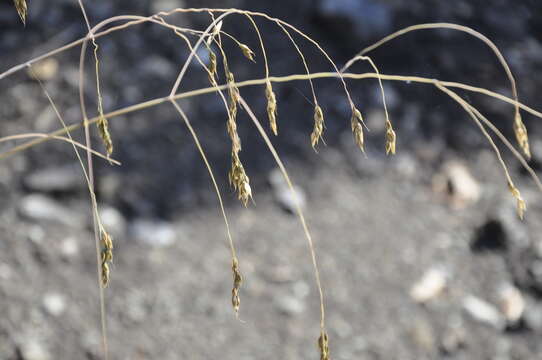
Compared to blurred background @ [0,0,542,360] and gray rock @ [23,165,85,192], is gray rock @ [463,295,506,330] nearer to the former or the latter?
blurred background @ [0,0,542,360]

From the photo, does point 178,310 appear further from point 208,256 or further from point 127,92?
point 127,92

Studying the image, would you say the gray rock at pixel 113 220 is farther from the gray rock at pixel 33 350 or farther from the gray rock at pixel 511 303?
the gray rock at pixel 511 303

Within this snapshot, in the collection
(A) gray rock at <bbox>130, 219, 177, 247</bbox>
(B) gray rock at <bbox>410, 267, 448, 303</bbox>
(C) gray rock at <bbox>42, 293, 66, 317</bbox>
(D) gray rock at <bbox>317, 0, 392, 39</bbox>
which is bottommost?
(C) gray rock at <bbox>42, 293, 66, 317</bbox>

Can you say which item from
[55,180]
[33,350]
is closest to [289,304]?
[33,350]

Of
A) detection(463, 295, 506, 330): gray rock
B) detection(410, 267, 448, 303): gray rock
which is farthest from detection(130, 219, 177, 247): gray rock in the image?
detection(463, 295, 506, 330): gray rock

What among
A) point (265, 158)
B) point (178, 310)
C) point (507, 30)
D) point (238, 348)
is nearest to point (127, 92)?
point (265, 158)

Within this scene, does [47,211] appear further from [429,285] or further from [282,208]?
[429,285]

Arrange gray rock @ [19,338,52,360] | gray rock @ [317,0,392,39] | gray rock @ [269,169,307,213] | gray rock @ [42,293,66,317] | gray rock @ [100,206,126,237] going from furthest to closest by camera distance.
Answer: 1. gray rock @ [317,0,392,39]
2. gray rock @ [269,169,307,213]
3. gray rock @ [100,206,126,237]
4. gray rock @ [42,293,66,317]
5. gray rock @ [19,338,52,360]
